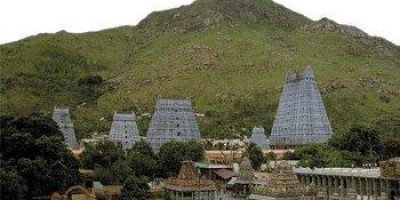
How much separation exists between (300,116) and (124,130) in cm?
1942

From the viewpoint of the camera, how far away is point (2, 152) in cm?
4169

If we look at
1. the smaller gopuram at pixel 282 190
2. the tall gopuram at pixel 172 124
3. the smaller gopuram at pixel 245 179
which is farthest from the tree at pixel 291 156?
the smaller gopuram at pixel 282 190

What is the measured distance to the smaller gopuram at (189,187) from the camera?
42375mm

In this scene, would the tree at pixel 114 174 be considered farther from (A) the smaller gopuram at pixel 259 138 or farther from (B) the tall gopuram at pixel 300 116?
(B) the tall gopuram at pixel 300 116

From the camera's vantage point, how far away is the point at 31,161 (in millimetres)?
39781

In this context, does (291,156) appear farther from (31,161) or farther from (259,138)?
(31,161)

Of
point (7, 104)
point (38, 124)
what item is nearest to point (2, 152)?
point (38, 124)

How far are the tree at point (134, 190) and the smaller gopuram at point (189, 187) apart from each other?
2.11 m

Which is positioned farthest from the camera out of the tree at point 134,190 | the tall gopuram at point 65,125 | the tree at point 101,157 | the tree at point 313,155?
the tall gopuram at point 65,125

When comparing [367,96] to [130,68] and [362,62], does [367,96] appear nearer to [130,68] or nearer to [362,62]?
[362,62]

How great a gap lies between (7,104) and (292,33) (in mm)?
69295

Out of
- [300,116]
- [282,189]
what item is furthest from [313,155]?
[282,189]

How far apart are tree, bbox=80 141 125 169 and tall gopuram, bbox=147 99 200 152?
1301 cm

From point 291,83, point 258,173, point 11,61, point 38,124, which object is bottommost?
point 258,173
